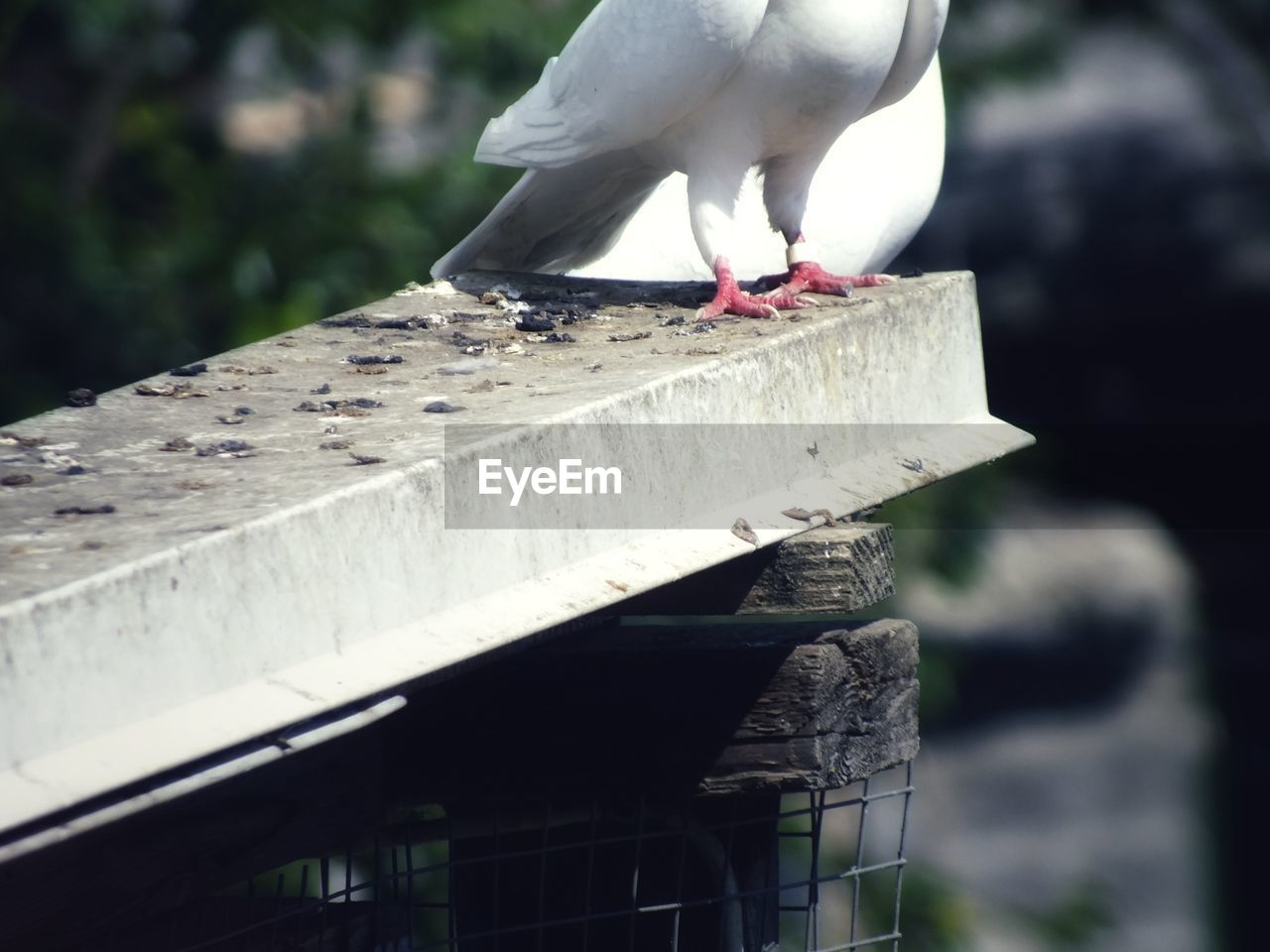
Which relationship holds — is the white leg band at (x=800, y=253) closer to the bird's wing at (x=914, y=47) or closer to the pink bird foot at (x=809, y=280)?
the pink bird foot at (x=809, y=280)

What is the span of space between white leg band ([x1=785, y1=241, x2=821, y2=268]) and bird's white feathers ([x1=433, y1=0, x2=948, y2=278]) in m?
0.13

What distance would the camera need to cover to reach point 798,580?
214 centimetres

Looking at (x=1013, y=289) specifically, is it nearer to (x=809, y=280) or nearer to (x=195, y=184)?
(x=195, y=184)

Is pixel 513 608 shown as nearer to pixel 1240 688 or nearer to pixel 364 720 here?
pixel 364 720

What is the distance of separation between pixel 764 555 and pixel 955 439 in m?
0.58

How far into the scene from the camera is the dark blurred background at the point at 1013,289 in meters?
5.23

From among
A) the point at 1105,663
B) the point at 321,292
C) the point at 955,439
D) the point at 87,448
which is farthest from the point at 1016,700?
the point at 87,448

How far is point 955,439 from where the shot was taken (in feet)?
8.52

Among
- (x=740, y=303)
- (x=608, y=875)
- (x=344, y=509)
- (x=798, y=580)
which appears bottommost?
(x=608, y=875)

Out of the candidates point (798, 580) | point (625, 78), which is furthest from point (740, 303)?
point (798, 580)

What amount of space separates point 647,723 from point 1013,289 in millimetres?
6568

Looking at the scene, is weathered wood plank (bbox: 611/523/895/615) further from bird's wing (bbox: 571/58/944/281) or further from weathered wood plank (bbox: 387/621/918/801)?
bird's wing (bbox: 571/58/944/281)

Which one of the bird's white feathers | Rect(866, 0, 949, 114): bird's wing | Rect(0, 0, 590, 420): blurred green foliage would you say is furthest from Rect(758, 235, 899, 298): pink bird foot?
Rect(0, 0, 590, 420): blurred green foliage

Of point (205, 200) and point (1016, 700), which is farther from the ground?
point (205, 200)
